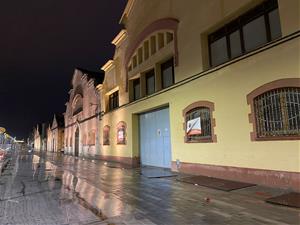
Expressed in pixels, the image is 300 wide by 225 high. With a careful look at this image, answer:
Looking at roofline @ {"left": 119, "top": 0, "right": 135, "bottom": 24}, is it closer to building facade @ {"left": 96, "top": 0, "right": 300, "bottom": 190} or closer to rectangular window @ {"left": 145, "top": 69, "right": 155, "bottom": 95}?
building facade @ {"left": 96, "top": 0, "right": 300, "bottom": 190}

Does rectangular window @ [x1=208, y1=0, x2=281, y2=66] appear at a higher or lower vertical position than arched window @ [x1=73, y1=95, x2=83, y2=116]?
lower

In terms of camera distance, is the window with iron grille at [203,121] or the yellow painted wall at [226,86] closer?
the yellow painted wall at [226,86]

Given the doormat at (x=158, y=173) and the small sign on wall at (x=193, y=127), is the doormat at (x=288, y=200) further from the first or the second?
the doormat at (x=158, y=173)

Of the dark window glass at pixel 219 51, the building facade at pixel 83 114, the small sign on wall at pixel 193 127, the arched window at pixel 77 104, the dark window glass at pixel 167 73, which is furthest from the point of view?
the arched window at pixel 77 104

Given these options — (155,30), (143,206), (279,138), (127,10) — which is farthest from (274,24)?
(127,10)

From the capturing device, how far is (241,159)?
27.5 feet

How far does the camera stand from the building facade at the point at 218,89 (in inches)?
282

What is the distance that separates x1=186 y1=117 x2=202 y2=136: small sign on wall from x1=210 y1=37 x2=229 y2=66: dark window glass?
2650 mm

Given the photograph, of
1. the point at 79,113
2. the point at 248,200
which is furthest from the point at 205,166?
the point at 79,113

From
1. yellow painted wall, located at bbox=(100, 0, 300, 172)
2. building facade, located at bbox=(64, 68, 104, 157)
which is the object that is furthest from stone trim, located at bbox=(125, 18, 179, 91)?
building facade, located at bbox=(64, 68, 104, 157)

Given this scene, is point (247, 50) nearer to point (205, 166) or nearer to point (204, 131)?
point (204, 131)

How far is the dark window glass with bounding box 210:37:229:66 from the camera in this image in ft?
32.9

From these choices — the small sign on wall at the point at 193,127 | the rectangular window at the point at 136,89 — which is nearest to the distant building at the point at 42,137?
the rectangular window at the point at 136,89

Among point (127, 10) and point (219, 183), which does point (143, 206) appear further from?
point (127, 10)
